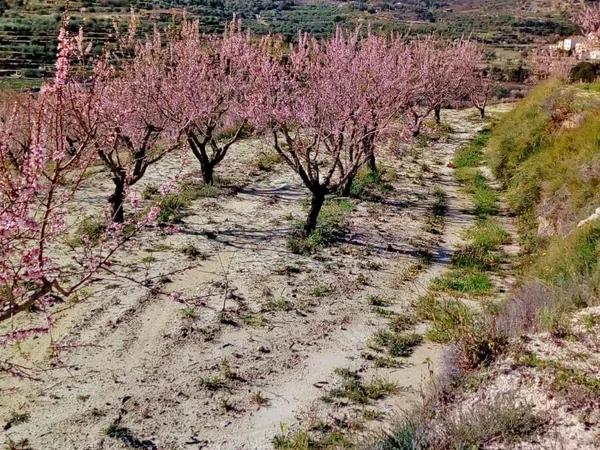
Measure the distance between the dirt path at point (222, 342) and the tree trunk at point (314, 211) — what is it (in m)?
0.53

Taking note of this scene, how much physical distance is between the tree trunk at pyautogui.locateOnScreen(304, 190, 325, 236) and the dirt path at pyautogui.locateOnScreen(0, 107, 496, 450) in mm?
527

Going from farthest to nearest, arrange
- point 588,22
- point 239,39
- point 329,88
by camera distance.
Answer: point 588,22 < point 239,39 < point 329,88

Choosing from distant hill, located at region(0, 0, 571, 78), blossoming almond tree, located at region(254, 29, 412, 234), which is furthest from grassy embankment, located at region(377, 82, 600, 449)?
distant hill, located at region(0, 0, 571, 78)

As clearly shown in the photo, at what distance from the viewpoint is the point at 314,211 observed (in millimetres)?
12359

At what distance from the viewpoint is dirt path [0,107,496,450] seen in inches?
261

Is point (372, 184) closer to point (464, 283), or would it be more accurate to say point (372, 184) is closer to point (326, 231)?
point (326, 231)

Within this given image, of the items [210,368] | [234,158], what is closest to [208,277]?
[210,368]

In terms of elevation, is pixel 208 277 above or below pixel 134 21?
below

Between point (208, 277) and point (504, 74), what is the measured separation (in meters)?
43.4

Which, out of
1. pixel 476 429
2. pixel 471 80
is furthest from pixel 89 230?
pixel 471 80

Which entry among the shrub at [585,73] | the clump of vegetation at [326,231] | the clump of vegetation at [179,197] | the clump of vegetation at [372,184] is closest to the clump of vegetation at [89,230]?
the clump of vegetation at [179,197]

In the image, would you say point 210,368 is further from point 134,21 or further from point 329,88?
point 329,88

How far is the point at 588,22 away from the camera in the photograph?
2891 centimetres

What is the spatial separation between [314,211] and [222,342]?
15.3 feet
